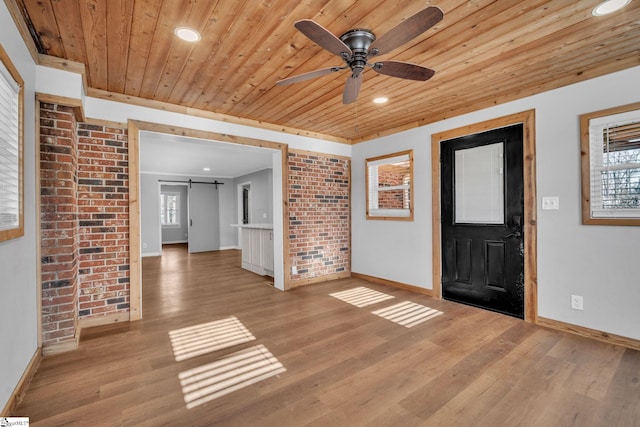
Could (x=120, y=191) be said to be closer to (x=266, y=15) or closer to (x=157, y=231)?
(x=266, y=15)

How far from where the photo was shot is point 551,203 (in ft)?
9.60

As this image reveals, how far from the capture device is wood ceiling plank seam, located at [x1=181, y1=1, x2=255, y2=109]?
6.14 feet

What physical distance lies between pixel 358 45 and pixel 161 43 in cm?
144

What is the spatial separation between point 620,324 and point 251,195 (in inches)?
313

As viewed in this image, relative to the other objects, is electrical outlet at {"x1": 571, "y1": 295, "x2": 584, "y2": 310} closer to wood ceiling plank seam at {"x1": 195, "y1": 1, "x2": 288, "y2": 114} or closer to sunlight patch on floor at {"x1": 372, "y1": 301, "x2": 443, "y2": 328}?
sunlight patch on floor at {"x1": 372, "y1": 301, "x2": 443, "y2": 328}

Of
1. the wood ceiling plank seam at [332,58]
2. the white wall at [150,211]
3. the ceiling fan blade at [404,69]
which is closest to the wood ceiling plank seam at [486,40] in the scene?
the ceiling fan blade at [404,69]

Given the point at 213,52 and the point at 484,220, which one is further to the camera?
the point at 484,220

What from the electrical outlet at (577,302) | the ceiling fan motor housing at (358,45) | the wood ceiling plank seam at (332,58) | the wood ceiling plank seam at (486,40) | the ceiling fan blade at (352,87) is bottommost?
the electrical outlet at (577,302)

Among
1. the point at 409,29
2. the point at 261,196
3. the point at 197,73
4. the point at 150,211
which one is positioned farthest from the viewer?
the point at 261,196

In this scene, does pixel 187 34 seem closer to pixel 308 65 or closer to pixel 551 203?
pixel 308 65

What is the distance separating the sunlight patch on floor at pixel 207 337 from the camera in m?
2.50

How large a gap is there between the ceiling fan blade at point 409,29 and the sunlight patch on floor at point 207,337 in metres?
2.54

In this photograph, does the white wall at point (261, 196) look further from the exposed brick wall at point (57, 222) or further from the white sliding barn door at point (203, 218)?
the exposed brick wall at point (57, 222)

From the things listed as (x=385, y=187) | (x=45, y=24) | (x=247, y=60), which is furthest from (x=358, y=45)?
(x=385, y=187)
